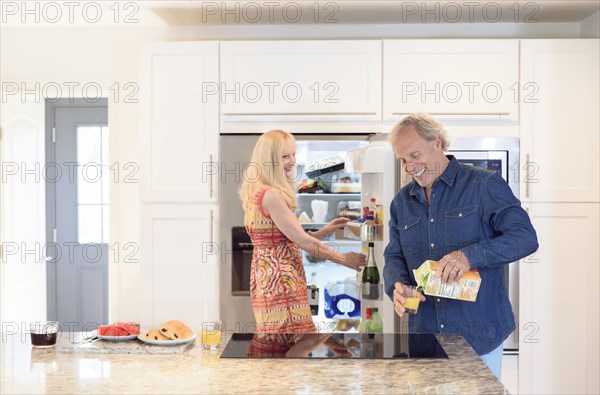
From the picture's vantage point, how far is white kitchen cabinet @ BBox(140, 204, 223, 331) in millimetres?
3652

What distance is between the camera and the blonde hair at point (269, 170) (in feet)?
9.27

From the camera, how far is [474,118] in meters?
3.60

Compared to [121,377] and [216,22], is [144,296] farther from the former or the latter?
[121,377]

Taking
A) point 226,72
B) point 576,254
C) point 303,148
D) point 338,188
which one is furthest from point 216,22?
point 576,254

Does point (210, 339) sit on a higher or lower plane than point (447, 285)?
lower

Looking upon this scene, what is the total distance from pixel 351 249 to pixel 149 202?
105 centimetres

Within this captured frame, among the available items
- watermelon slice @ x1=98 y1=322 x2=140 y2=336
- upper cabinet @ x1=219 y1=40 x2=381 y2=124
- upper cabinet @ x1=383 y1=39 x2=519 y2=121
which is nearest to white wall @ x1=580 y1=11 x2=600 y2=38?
upper cabinet @ x1=383 y1=39 x2=519 y2=121

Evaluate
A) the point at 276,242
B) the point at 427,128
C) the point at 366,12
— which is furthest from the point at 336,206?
the point at 427,128

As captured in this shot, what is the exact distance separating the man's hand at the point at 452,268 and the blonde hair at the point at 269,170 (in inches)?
33.2

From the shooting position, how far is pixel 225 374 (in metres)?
1.73

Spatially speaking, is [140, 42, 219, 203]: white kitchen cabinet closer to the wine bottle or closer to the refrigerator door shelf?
the refrigerator door shelf

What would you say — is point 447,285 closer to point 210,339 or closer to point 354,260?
point 210,339

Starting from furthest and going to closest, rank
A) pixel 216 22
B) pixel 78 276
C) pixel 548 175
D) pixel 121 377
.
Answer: pixel 78 276
pixel 216 22
pixel 548 175
pixel 121 377

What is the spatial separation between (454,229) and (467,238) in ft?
0.17
